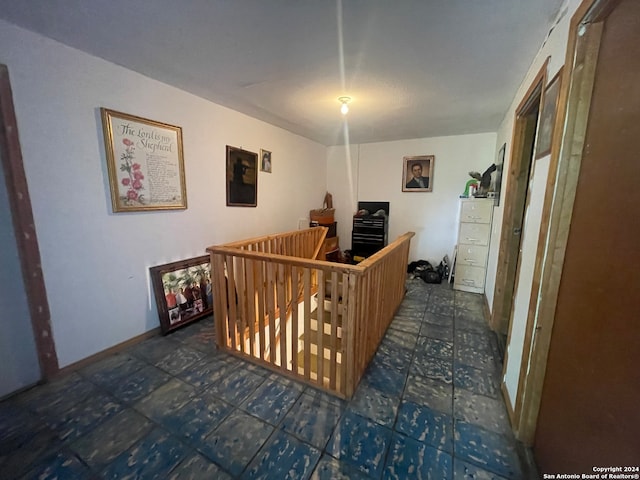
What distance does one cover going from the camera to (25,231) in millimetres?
1573

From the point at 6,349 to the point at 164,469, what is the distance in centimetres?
137

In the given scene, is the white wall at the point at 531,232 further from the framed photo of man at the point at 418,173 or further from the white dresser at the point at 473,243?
the framed photo of man at the point at 418,173

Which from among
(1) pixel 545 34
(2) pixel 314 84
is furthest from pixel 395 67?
(1) pixel 545 34

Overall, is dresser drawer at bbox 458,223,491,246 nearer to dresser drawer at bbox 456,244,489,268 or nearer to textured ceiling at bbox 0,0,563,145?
dresser drawer at bbox 456,244,489,268

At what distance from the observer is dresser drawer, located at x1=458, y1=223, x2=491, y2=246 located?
10.8 ft

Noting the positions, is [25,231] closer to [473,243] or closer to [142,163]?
[142,163]

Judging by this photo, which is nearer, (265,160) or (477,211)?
(477,211)

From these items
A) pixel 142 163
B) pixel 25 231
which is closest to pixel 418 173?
pixel 142 163

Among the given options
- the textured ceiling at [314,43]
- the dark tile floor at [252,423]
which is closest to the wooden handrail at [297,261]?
the dark tile floor at [252,423]

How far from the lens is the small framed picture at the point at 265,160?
11.0 feet

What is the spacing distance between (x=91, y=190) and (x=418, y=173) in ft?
13.9

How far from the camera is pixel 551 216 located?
1122 millimetres

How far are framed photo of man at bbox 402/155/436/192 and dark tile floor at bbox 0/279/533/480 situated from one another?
292 centimetres

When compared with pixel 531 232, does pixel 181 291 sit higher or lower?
lower
